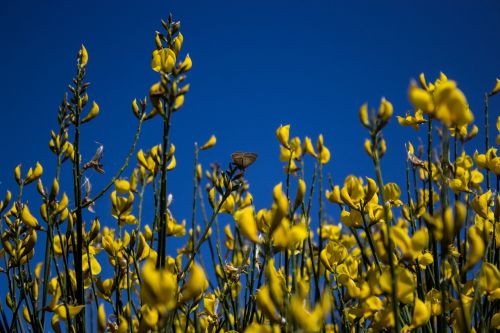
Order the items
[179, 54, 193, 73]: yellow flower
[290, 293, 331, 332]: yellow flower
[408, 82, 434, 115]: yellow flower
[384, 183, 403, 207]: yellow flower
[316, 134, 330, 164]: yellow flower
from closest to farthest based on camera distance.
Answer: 1. [290, 293, 331, 332]: yellow flower
2. [408, 82, 434, 115]: yellow flower
3. [179, 54, 193, 73]: yellow flower
4. [384, 183, 403, 207]: yellow flower
5. [316, 134, 330, 164]: yellow flower

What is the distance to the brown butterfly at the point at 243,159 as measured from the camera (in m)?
1.64

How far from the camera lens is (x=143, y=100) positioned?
1829 millimetres

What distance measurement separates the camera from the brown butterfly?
1642 millimetres

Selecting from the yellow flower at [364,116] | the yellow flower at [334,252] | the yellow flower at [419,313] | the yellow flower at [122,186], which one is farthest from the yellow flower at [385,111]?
the yellow flower at [122,186]

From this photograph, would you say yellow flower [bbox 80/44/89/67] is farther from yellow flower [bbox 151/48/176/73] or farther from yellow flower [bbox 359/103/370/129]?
yellow flower [bbox 359/103/370/129]

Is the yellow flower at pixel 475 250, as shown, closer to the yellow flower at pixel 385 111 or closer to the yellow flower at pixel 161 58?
the yellow flower at pixel 385 111

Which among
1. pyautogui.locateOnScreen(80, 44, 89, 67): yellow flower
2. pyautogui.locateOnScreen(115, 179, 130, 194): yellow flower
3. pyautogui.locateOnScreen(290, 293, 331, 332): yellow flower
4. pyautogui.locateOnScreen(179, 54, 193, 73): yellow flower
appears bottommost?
pyautogui.locateOnScreen(290, 293, 331, 332): yellow flower

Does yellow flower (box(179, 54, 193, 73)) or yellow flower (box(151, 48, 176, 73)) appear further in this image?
yellow flower (box(151, 48, 176, 73))

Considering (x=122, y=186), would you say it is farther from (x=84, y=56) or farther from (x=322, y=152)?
(x=322, y=152)

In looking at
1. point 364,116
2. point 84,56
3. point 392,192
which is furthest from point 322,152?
point 364,116

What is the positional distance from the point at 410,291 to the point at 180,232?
A: 1.93m

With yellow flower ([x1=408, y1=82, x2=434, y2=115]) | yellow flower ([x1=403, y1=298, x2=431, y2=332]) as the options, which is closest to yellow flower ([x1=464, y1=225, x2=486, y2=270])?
yellow flower ([x1=403, y1=298, x2=431, y2=332])

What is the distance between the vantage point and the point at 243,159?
1.66m

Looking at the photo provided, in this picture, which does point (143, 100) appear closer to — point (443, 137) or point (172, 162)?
point (172, 162)
